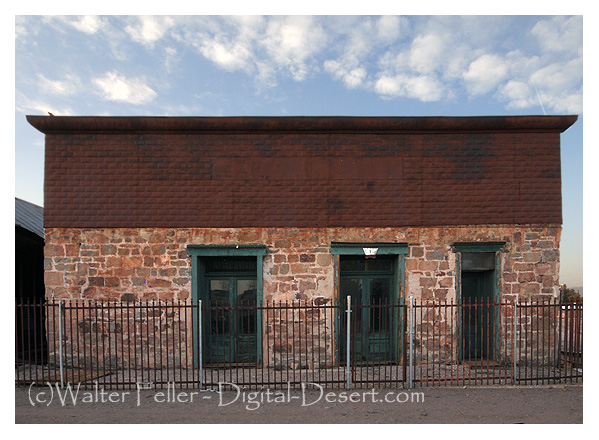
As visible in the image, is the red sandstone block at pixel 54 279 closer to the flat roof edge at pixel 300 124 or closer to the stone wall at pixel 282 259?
the stone wall at pixel 282 259

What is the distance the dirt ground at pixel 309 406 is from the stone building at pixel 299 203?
6.83ft

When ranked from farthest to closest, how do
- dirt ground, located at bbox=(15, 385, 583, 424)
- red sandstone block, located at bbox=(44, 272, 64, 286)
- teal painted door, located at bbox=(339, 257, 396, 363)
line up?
teal painted door, located at bbox=(339, 257, 396, 363)
red sandstone block, located at bbox=(44, 272, 64, 286)
dirt ground, located at bbox=(15, 385, 583, 424)

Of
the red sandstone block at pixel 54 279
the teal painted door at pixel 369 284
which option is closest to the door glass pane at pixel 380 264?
the teal painted door at pixel 369 284

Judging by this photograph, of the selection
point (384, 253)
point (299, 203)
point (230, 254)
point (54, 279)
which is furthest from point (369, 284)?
point (54, 279)

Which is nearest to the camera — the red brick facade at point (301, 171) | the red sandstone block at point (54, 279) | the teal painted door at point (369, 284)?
the red sandstone block at point (54, 279)

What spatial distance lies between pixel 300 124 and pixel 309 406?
5645 millimetres

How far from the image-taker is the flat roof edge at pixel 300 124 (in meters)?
8.04

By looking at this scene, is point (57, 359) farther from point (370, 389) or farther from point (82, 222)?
point (370, 389)

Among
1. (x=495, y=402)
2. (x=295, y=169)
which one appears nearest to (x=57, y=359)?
(x=295, y=169)

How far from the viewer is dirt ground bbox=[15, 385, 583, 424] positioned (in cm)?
537

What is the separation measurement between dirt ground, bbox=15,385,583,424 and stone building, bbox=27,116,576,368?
2083 mm

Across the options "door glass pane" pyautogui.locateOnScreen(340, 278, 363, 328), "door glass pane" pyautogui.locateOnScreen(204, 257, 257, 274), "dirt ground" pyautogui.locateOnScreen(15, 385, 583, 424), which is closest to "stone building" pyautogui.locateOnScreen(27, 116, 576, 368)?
"door glass pane" pyautogui.locateOnScreen(340, 278, 363, 328)

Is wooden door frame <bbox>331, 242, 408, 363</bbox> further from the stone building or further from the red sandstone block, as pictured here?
the red sandstone block

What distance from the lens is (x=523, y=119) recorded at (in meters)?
8.13
